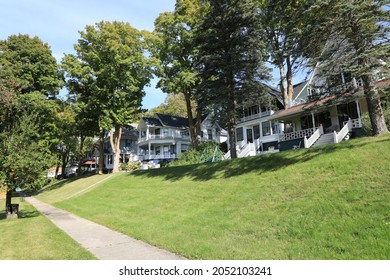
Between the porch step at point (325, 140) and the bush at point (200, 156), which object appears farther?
the bush at point (200, 156)

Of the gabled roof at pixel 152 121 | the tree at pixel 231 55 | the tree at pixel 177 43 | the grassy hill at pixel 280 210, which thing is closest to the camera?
the grassy hill at pixel 280 210

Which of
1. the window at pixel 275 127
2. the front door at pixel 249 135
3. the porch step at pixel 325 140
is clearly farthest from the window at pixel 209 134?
the porch step at pixel 325 140

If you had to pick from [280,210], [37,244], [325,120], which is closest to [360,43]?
[280,210]

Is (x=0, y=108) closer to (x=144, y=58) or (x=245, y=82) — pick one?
(x=245, y=82)

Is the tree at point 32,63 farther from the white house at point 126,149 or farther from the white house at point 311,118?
the white house at point 126,149

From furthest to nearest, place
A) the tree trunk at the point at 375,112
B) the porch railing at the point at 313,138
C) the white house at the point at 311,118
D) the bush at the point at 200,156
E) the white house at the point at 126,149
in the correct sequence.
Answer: the white house at the point at 126,149, the bush at the point at 200,156, the porch railing at the point at 313,138, the white house at the point at 311,118, the tree trunk at the point at 375,112

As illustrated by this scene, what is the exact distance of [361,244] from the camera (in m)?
5.64

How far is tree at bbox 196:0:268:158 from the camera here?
18969 millimetres

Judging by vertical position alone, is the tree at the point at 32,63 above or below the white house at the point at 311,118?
above

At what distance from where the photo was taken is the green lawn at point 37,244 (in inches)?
278

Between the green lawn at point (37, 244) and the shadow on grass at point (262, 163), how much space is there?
26.9 ft

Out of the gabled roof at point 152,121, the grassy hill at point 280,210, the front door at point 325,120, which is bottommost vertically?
the grassy hill at point 280,210

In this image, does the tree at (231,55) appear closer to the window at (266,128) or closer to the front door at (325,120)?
the front door at (325,120)

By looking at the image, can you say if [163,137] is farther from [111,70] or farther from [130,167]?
[111,70]
